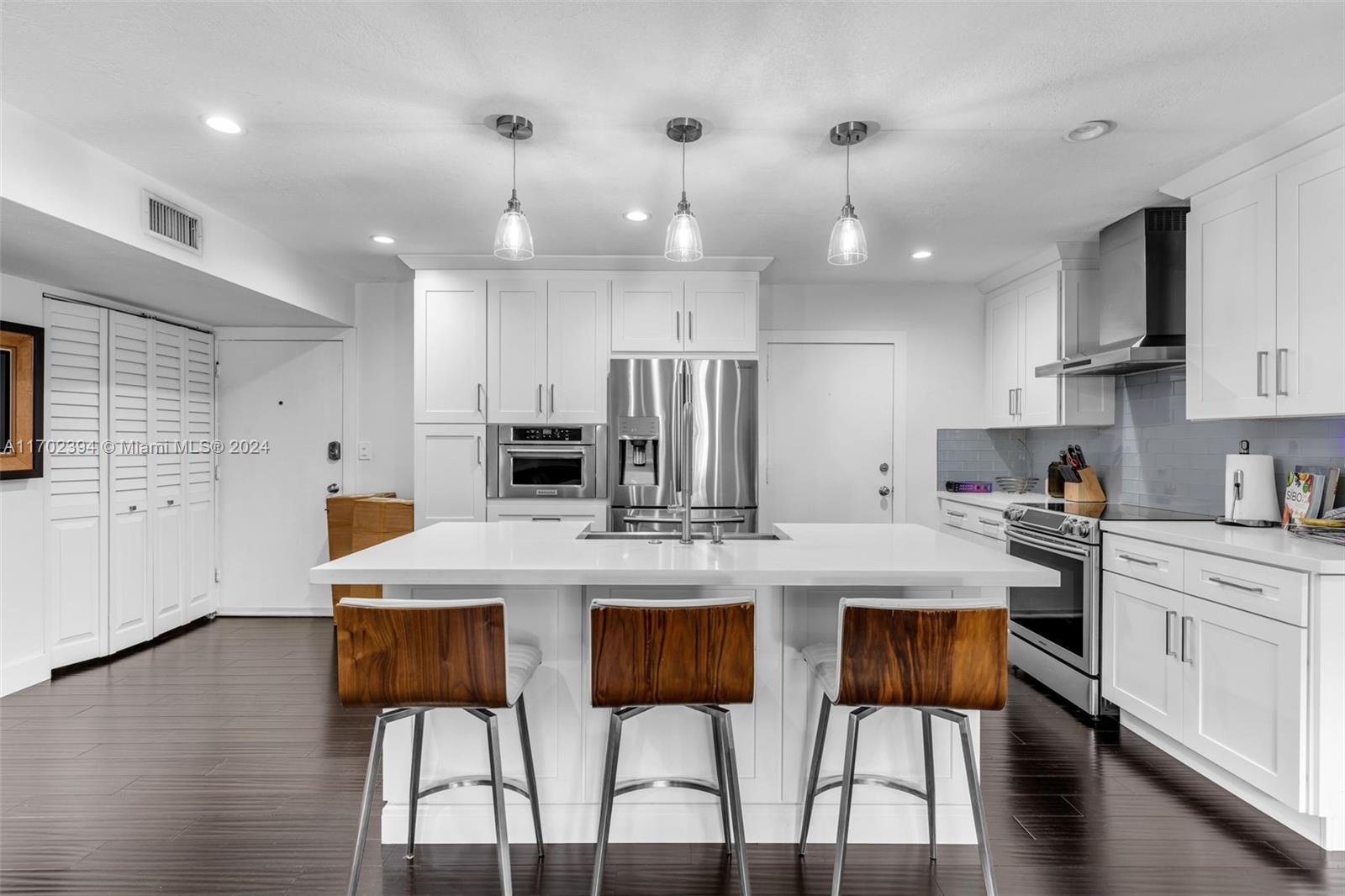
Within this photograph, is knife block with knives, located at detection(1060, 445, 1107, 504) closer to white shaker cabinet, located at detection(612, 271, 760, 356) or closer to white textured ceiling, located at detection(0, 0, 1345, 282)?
white textured ceiling, located at detection(0, 0, 1345, 282)

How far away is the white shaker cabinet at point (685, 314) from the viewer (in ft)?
14.2

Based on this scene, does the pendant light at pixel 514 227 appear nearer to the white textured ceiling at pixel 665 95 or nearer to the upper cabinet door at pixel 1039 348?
the white textured ceiling at pixel 665 95

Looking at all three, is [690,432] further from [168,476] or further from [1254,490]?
[168,476]

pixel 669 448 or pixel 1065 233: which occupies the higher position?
pixel 1065 233

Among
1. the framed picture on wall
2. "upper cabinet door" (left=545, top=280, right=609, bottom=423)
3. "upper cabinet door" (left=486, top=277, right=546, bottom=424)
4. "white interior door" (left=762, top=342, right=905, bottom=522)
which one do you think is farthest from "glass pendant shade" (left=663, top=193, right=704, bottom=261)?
the framed picture on wall

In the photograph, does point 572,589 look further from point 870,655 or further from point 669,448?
point 669,448

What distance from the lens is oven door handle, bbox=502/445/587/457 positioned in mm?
4289

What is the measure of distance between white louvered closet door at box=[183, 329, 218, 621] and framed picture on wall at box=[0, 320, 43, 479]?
1081 mm

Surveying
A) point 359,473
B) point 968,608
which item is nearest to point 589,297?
point 359,473

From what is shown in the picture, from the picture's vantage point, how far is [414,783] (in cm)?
212

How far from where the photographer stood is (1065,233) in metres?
3.78

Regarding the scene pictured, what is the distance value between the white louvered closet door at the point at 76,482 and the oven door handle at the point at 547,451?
2.23 metres

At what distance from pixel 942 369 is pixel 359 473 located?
417 cm

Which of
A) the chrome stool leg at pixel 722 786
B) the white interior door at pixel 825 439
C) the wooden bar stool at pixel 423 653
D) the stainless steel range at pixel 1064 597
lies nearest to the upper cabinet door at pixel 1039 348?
the stainless steel range at pixel 1064 597
